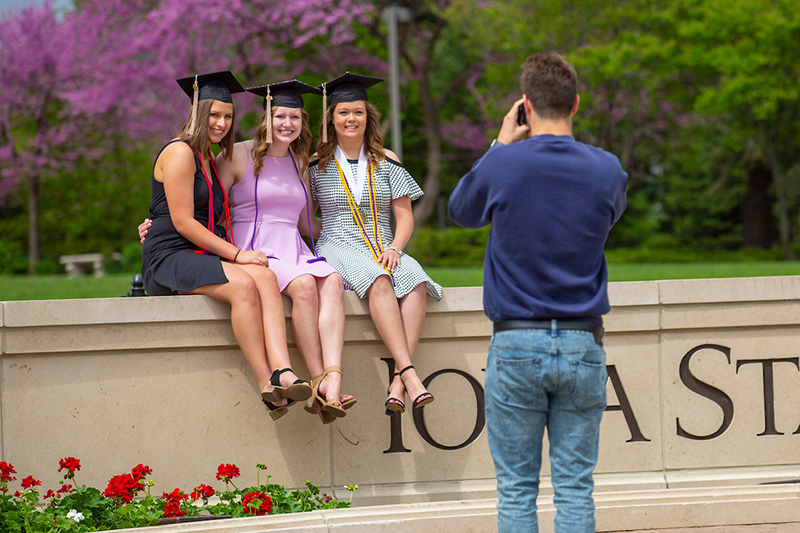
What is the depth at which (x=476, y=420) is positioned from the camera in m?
4.50

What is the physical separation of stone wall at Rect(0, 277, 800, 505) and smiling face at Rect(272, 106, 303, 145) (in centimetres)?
106

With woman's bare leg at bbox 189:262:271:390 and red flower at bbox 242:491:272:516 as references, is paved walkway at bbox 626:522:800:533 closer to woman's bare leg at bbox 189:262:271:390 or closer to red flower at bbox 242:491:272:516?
red flower at bbox 242:491:272:516

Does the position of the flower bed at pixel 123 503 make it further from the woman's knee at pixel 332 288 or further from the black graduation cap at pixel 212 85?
the black graduation cap at pixel 212 85

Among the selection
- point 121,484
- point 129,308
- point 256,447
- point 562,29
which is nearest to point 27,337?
point 129,308

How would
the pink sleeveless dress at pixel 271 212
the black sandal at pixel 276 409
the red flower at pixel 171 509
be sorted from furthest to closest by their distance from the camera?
the pink sleeveless dress at pixel 271 212
the black sandal at pixel 276 409
the red flower at pixel 171 509

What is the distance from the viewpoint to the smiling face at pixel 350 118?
4.63m

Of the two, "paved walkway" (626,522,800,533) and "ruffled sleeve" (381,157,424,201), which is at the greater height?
"ruffled sleeve" (381,157,424,201)

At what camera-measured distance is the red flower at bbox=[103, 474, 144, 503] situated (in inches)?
147

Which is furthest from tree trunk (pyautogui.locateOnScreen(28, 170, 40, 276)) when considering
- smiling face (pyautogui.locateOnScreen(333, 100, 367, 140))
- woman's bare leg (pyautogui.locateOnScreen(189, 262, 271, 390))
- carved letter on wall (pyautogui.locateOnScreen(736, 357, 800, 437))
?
carved letter on wall (pyautogui.locateOnScreen(736, 357, 800, 437))

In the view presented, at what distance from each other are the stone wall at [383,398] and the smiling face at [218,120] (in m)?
0.94

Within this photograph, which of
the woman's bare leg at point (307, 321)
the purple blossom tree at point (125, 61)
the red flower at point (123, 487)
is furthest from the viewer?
the purple blossom tree at point (125, 61)

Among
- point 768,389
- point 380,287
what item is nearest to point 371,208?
Answer: point 380,287

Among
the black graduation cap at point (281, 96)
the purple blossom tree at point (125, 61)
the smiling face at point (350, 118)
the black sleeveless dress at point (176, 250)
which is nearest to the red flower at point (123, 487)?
the black sleeveless dress at point (176, 250)

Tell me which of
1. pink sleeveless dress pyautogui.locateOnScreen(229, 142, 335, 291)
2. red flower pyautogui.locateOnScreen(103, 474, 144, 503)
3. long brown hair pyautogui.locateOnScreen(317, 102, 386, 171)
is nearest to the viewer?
red flower pyautogui.locateOnScreen(103, 474, 144, 503)
